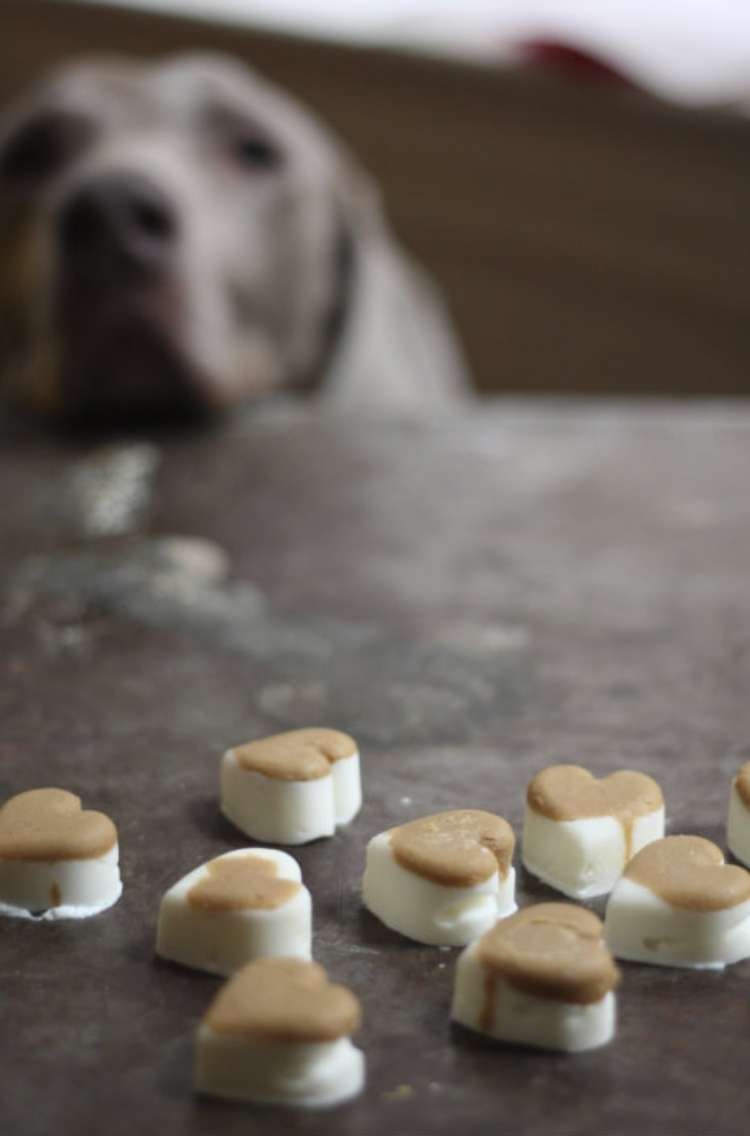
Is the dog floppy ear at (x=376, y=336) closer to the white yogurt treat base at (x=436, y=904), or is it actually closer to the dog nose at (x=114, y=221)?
the dog nose at (x=114, y=221)

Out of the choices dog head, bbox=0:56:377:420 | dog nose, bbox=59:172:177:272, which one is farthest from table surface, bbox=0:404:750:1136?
dog nose, bbox=59:172:177:272

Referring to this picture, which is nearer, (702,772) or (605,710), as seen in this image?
(702,772)

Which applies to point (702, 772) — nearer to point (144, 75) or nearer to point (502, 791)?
point (502, 791)

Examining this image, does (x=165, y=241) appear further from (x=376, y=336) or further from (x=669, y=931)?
(x=669, y=931)

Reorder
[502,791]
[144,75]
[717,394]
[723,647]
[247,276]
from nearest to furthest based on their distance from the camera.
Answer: [502,791] < [723,647] < [247,276] < [144,75] < [717,394]

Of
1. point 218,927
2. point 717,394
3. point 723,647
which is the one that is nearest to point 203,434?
point 723,647

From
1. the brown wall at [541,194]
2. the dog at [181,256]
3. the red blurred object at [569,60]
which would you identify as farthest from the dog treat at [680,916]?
the red blurred object at [569,60]
